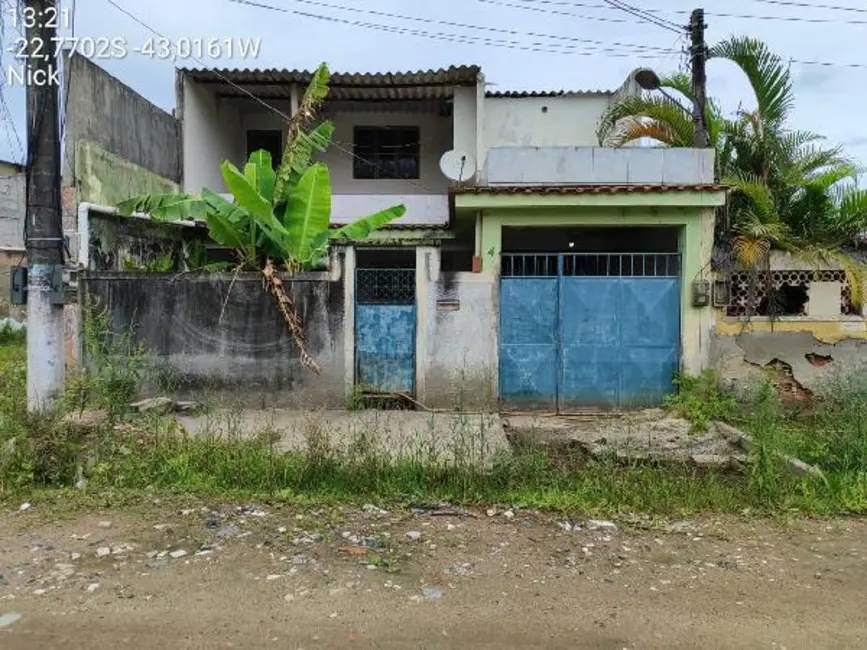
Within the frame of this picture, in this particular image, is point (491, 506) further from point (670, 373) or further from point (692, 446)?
point (670, 373)

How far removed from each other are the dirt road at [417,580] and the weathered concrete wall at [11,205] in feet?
53.2

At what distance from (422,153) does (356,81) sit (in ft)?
9.08

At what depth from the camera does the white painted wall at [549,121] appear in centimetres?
1427

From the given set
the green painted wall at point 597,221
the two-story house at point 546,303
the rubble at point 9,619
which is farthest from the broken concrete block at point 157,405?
the green painted wall at point 597,221

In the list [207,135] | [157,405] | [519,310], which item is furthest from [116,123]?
[519,310]

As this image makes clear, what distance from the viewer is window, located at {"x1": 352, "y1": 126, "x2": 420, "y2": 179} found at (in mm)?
14742

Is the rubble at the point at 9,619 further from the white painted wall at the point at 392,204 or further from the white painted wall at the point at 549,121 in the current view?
the white painted wall at the point at 549,121

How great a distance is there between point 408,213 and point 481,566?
33.9 feet

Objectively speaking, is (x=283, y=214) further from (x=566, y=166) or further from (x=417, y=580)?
(x=417, y=580)

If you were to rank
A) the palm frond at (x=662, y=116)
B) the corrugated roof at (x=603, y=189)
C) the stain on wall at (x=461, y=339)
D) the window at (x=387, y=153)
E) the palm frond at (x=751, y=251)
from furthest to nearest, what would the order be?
the window at (x=387, y=153)
the palm frond at (x=662, y=116)
the stain on wall at (x=461, y=339)
the palm frond at (x=751, y=251)
the corrugated roof at (x=603, y=189)

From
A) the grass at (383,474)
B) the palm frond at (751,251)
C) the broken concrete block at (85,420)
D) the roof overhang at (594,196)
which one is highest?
the roof overhang at (594,196)

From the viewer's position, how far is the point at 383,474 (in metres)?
5.36

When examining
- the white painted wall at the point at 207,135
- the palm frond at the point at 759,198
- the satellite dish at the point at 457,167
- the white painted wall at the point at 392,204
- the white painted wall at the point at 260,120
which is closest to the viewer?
the palm frond at the point at 759,198

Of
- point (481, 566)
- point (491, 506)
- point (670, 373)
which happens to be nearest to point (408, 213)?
point (670, 373)
